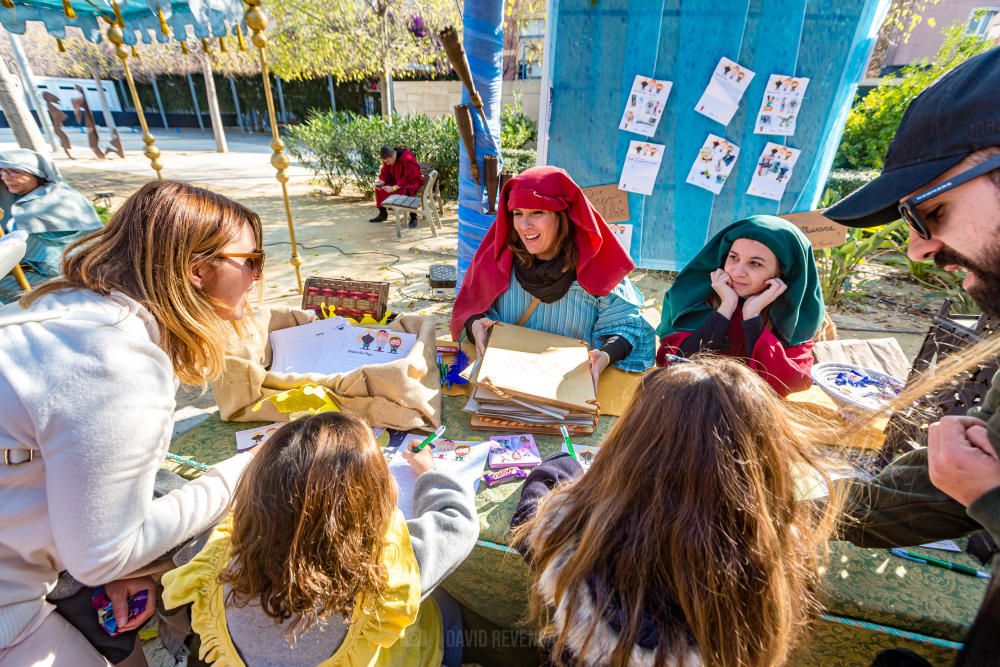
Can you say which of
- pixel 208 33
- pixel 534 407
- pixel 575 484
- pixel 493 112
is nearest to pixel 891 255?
pixel 493 112

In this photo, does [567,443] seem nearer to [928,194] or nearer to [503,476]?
[503,476]

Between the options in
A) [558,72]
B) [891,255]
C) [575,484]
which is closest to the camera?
[575,484]

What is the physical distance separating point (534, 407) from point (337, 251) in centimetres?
600

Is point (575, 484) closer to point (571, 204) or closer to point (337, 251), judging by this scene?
Answer: point (571, 204)

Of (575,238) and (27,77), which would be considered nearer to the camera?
(575,238)

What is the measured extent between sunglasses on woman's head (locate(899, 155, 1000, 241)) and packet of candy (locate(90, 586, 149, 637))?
6.98ft

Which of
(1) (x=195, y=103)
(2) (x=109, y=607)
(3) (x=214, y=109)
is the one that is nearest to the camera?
(2) (x=109, y=607)

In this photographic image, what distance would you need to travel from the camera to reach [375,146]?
32.5 feet

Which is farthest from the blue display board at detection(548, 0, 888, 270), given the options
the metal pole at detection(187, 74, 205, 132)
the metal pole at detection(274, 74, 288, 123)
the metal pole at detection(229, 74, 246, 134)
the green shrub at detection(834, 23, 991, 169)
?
the metal pole at detection(187, 74, 205, 132)

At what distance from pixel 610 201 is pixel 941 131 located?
8.78ft

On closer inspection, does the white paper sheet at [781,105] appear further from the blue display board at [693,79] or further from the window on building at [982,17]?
the window on building at [982,17]

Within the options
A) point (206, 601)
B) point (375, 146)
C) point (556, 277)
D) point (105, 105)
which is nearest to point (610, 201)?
point (556, 277)

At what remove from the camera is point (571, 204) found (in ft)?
7.47

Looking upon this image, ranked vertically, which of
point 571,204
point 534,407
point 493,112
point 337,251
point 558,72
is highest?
point 558,72
